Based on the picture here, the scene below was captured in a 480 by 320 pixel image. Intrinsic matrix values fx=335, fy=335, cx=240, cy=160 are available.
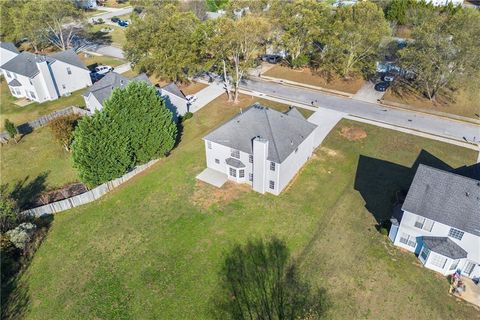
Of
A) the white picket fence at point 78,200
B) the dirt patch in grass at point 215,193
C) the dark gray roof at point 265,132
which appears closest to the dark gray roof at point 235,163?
the dark gray roof at point 265,132

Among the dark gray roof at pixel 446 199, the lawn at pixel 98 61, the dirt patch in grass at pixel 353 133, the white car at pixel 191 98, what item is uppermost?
the dark gray roof at pixel 446 199

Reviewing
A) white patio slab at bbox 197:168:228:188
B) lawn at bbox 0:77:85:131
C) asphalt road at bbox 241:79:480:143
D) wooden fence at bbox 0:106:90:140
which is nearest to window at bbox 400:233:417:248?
white patio slab at bbox 197:168:228:188

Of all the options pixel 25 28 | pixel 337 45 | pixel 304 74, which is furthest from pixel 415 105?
pixel 25 28

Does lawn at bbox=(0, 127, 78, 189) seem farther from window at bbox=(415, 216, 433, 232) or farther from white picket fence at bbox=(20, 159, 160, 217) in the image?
window at bbox=(415, 216, 433, 232)

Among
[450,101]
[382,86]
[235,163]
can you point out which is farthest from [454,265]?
[382,86]

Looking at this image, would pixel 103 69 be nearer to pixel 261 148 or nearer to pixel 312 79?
pixel 312 79

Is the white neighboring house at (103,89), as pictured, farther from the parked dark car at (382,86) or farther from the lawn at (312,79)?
the parked dark car at (382,86)
